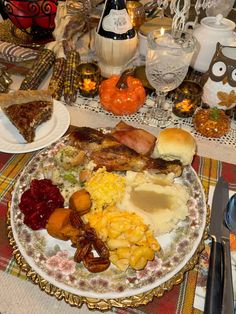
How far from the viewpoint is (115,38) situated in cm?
157

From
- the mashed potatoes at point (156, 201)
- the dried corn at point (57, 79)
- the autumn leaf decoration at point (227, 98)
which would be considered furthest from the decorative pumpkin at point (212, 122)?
the dried corn at point (57, 79)

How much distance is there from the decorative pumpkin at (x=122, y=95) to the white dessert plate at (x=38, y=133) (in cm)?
21

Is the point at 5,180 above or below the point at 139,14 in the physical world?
below

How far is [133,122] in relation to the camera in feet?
4.92

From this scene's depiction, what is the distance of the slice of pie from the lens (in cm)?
129

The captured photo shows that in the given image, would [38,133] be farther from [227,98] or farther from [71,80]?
[227,98]

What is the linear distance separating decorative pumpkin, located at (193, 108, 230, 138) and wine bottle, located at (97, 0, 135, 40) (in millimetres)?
545

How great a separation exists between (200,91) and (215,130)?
0.20 m

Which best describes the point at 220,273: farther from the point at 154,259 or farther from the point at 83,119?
the point at 83,119

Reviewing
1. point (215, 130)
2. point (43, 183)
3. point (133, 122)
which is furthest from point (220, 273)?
point (133, 122)

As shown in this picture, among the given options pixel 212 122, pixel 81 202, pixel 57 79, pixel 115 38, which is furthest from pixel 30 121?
pixel 212 122

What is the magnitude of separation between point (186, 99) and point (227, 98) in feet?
0.57

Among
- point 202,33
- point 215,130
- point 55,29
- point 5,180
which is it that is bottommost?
point 5,180

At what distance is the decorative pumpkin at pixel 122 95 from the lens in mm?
1460
